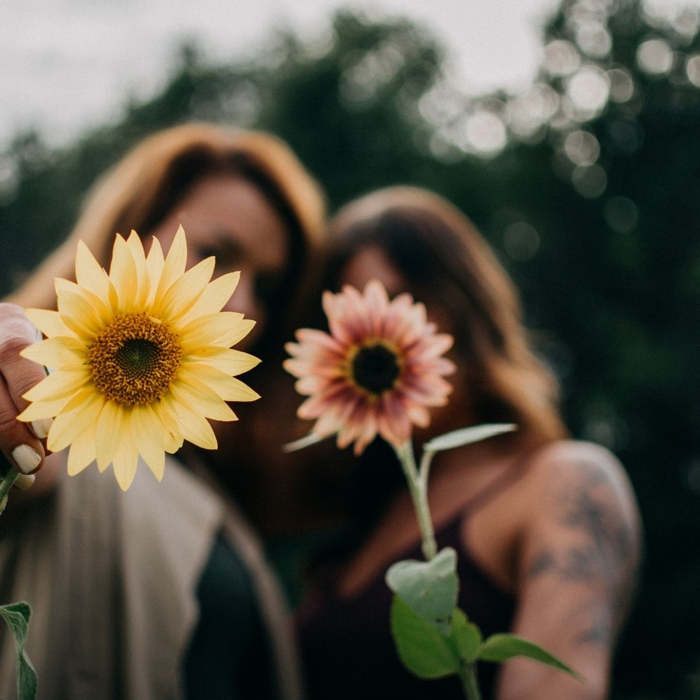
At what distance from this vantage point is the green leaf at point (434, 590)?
1.55ft

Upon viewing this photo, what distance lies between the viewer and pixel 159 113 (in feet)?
50.1

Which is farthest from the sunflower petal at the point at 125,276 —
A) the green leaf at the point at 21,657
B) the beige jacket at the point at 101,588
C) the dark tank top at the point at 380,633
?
Answer: the dark tank top at the point at 380,633

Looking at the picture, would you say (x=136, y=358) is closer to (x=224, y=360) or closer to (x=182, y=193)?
(x=224, y=360)

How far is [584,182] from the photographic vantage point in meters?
11.8

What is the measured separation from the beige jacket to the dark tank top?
431 millimetres

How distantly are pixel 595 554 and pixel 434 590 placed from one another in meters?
1.04

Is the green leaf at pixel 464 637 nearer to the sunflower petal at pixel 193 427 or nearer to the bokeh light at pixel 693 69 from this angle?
the sunflower petal at pixel 193 427

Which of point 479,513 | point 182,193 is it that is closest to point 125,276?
point 479,513

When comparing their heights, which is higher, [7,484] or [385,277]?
[385,277]

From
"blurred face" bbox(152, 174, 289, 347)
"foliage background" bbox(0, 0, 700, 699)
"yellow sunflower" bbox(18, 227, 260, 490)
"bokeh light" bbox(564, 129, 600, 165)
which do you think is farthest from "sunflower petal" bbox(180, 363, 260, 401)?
"bokeh light" bbox(564, 129, 600, 165)

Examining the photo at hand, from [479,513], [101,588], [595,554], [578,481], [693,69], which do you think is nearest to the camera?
[101,588]

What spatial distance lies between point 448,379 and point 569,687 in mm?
887

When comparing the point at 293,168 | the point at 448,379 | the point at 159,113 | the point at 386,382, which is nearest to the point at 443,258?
the point at 448,379

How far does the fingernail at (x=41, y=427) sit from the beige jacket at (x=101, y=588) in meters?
0.80
